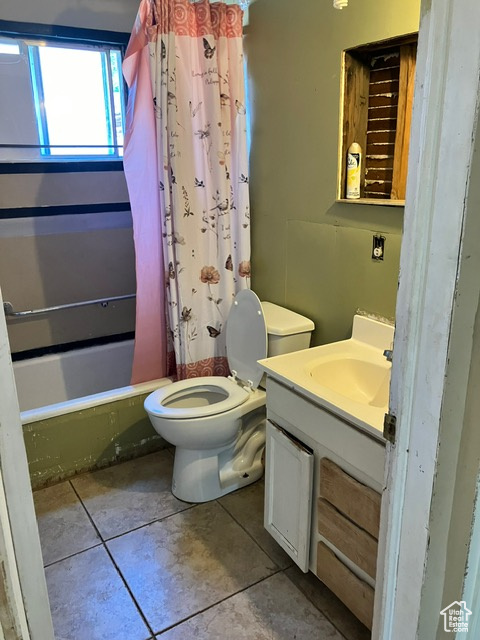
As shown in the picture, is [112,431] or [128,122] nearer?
[128,122]

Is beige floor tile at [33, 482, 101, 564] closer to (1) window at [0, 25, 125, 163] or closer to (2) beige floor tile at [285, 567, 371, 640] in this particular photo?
(2) beige floor tile at [285, 567, 371, 640]

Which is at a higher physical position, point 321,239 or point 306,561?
point 321,239

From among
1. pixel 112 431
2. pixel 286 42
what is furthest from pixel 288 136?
pixel 112 431

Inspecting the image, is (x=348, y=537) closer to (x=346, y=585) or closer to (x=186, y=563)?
(x=346, y=585)

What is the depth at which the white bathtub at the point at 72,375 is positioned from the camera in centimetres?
282

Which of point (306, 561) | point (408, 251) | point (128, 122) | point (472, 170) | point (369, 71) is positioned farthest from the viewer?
point (128, 122)

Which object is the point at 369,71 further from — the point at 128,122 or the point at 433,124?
the point at 433,124

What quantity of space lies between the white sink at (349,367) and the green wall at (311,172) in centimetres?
10

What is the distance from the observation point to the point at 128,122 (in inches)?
88.7

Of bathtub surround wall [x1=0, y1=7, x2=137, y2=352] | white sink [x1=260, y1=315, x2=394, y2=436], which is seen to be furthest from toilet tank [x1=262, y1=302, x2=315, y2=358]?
bathtub surround wall [x1=0, y1=7, x2=137, y2=352]

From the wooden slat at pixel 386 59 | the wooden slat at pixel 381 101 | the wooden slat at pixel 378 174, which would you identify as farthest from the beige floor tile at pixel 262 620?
the wooden slat at pixel 386 59

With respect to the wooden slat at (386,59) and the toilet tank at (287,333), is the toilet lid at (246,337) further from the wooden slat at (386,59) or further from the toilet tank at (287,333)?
the wooden slat at (386,59)

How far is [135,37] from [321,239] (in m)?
1.16

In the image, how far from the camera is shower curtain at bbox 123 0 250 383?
2174 millimetres
